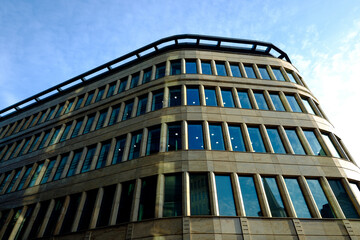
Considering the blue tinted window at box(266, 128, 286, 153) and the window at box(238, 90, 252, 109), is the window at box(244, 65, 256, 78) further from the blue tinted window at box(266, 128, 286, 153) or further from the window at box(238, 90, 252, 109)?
the blue tinted window at box(266, 128, 286, 153)

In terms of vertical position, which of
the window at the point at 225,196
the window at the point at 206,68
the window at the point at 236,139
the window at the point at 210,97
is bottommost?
the window at the point at 225,196

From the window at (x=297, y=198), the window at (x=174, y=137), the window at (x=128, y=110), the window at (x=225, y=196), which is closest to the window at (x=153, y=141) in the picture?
the window at (x=174, y=137)

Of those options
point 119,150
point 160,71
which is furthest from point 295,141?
point 119,150

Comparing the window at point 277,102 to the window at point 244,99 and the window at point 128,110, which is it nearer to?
the window at point 244,99

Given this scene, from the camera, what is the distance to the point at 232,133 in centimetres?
1833

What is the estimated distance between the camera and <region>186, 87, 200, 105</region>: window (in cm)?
2044

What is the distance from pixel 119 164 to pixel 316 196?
50.8 feet

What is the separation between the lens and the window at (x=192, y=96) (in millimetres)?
20442

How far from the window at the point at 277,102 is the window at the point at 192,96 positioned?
7971 mm

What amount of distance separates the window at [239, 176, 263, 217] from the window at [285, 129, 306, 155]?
558cm

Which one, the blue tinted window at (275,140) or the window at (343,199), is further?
the blue tinted window at (275,140)

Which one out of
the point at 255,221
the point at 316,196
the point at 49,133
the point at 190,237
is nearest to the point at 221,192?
the point at 255,221

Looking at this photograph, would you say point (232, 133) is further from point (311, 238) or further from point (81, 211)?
point (81, 211)

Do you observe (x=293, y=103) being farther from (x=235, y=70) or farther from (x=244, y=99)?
(x=235, y=70)
